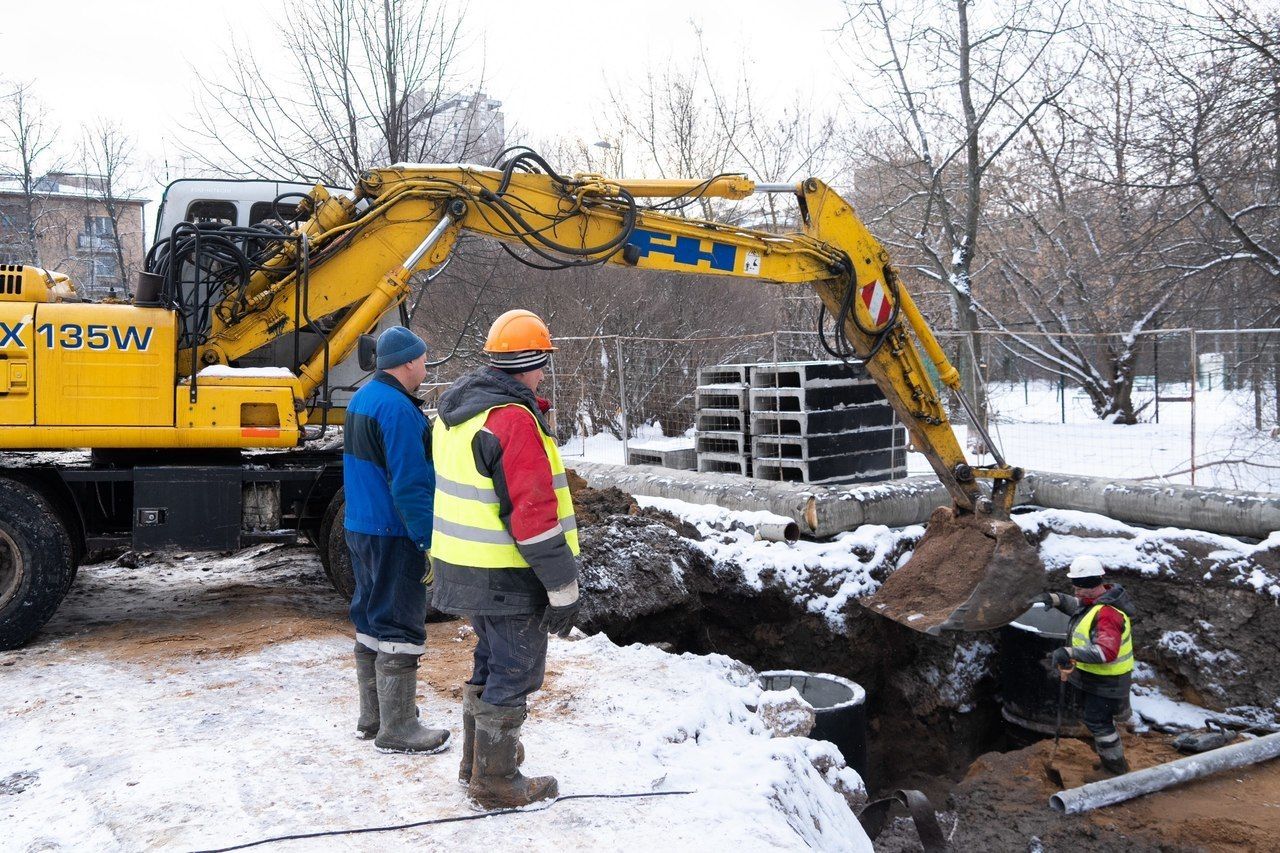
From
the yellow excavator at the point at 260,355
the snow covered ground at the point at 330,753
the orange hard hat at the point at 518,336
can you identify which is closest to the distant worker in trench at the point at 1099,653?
the yellow excavator at the point at 260,355

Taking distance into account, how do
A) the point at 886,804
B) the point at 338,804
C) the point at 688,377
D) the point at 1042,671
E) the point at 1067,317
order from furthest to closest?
the point at 1067,317 < the point at 688,377 < the point at 1042,671 < the point at 886,804 < the point at 338,804

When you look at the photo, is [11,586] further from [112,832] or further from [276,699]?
[112,832]

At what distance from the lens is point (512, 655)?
11.9 feet

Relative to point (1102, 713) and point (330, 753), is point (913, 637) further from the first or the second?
point (330, 753)

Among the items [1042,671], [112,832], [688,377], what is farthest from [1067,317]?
[112,832]

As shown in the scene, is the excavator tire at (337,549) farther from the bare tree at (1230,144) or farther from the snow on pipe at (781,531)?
the bare tree at (1230,144)

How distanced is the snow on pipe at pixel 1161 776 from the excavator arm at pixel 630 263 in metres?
1.14

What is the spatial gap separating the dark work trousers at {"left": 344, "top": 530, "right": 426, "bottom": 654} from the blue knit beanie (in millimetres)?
752

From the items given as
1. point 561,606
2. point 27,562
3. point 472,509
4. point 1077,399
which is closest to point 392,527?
point 472,509

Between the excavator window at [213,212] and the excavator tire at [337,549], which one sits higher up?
the excavator window at [213,212]

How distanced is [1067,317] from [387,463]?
756 inches

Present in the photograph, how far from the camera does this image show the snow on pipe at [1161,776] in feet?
19.7

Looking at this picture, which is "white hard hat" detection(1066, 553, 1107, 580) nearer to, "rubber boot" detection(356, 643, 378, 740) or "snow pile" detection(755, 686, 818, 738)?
"snow pile" detection(755, 686, 818, 738)

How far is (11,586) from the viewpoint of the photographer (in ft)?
19.3
